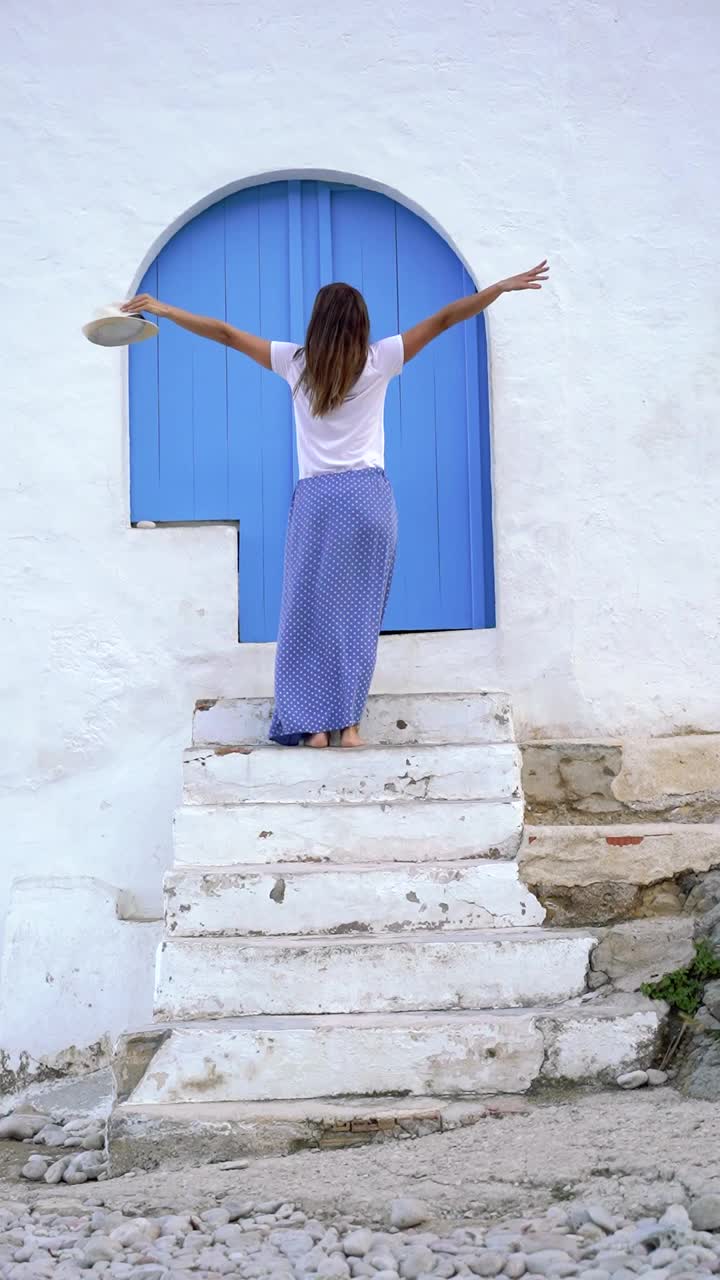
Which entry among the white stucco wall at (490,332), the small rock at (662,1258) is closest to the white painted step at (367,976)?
the small rock at (662,1258)

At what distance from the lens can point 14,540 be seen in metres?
5.36

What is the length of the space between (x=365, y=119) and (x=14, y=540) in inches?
84.2

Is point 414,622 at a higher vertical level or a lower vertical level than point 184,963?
higher

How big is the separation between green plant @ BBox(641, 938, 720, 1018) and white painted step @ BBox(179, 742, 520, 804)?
86 centimetres

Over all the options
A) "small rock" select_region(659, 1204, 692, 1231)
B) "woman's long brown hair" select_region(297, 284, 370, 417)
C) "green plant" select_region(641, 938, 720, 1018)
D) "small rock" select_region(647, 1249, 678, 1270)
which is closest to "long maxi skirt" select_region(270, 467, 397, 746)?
"woman's long brown hair" select_region(297, 284, 370, 417)

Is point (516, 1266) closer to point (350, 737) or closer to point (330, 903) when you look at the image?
point (330, 903)

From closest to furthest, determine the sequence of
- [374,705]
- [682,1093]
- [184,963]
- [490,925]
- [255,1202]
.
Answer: [255,1202]
[682,1093]
[184,963]
[490,925]
[374,705]

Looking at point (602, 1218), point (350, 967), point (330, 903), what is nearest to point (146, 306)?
point (330, 903)

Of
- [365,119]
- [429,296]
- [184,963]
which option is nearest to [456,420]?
[429,296]

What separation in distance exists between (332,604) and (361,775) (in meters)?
0.56

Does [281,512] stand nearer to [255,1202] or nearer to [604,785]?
[604,785]

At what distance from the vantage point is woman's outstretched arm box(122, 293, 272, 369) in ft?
14.3

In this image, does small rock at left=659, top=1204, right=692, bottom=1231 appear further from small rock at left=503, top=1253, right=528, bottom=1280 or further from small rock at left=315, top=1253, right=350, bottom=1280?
small rock at left=315, top=1253, right=350, bottom=1280


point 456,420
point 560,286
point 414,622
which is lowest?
point 414,622
